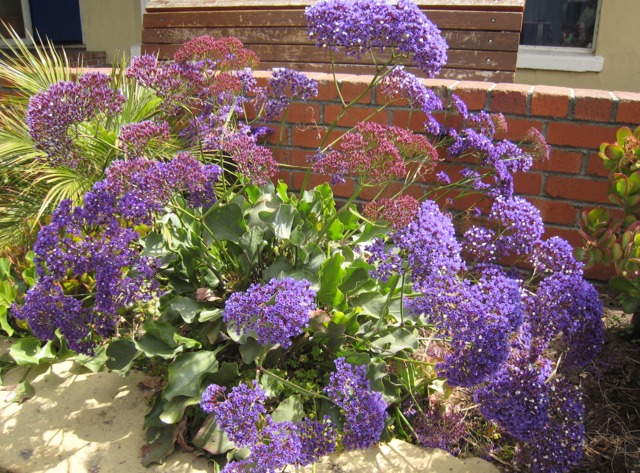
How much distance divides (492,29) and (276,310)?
2621 millimetres

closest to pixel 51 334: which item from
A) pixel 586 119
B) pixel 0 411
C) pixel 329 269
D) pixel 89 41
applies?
pixel 0 411

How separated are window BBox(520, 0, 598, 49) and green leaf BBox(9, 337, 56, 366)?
209 inches

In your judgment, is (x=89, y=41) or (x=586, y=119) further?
(x=89, y=41)

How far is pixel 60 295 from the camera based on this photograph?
1780 mm

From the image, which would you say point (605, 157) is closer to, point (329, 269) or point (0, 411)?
point (329, 269)

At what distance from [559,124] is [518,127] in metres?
0.18

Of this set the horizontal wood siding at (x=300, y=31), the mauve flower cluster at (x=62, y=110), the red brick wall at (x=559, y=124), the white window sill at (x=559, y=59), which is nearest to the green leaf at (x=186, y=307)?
the mauve flower cluster at (x=62, y=110)

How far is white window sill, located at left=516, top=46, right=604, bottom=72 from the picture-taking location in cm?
555

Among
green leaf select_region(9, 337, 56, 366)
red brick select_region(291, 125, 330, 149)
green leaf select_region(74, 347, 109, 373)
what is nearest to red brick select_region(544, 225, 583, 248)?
red brick select_region(291, 125, 330, 149)

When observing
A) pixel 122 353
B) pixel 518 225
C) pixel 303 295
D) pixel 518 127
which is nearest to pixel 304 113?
pixel 518 127

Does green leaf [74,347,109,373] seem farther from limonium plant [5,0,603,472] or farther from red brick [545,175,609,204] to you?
red brick [545,175,609,204]

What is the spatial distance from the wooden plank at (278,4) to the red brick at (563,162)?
1157 millimetres

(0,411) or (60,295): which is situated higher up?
(60,295)

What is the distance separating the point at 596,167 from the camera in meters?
2.72
